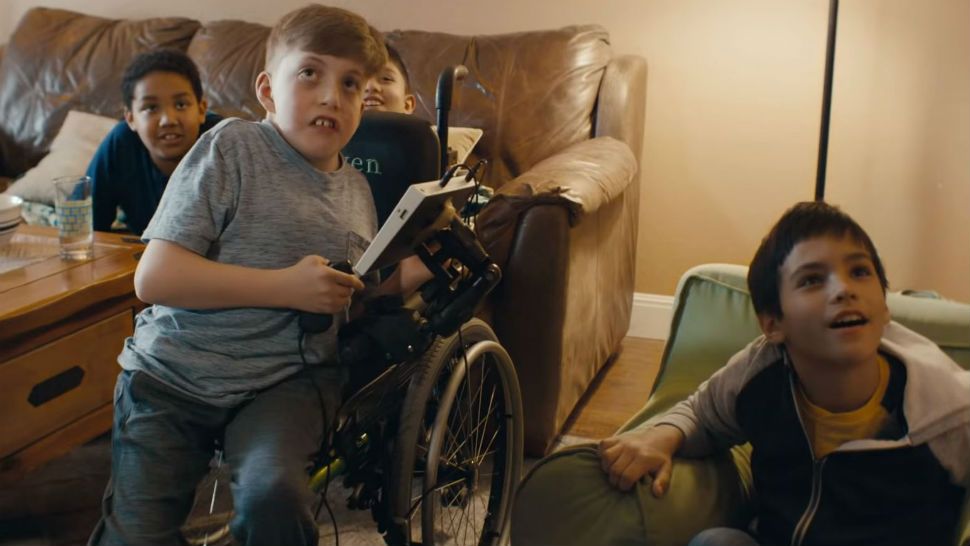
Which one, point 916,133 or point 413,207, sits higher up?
point 413,207

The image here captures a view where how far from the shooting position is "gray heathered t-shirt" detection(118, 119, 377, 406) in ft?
4.53

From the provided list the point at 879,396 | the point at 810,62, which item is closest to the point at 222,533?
the point at 879,396

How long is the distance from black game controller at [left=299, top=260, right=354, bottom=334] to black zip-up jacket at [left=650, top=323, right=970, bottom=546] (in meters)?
0.58

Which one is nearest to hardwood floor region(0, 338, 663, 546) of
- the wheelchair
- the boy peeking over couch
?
the wheelchair

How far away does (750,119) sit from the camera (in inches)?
121

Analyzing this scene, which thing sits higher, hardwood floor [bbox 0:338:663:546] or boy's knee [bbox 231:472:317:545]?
boy's knee [bbox 231:472:317:545]

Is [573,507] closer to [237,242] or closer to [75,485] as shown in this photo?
[237,242]

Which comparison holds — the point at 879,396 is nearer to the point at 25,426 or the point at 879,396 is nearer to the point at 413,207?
the point at 413,207

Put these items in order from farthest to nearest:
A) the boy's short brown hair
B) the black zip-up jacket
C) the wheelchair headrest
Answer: the wheelchair headrest
the boy's short brown hair
the black zip-up jacket

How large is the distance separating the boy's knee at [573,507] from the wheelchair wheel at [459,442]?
0.27 m

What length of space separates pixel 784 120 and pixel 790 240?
186 centimetres

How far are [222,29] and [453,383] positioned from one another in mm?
2099

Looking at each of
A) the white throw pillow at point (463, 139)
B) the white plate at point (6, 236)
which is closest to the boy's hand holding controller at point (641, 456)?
the white plate at point (6, 236)

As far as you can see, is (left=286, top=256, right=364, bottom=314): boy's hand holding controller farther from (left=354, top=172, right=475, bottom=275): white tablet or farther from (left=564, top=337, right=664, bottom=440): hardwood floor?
(left=564, top=337, right=664, bottom=440): hardwood floor
